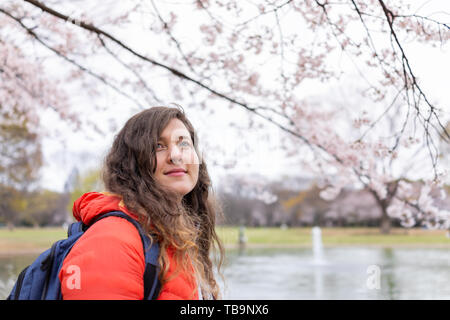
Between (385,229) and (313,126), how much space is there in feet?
66.6

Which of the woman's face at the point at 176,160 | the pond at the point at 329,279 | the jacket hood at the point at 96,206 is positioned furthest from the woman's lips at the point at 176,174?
the pond at the point at 329,279

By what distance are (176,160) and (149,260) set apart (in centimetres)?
32

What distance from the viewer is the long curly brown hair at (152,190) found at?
105 cm

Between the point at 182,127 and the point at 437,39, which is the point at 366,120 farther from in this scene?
the point at 182,127

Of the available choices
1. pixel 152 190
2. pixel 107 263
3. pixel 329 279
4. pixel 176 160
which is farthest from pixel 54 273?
pixel 329 279

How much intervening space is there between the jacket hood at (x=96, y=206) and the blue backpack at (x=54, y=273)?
2 centimetres

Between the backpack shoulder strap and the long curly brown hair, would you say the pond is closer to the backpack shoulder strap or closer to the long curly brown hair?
the long curly brown hair

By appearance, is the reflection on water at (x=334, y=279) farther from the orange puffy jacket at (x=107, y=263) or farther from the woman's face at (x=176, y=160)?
the orange puffy jacket at (x=107, y=263)

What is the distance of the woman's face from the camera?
1.19 m

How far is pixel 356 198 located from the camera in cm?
2556

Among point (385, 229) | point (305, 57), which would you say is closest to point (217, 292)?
point (305, 57)

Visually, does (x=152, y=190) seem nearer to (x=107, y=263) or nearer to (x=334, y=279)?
(x=107, y=263)

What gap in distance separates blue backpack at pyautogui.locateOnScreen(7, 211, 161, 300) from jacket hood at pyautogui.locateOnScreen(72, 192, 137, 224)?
2 cm

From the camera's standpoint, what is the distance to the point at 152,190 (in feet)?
3.75
